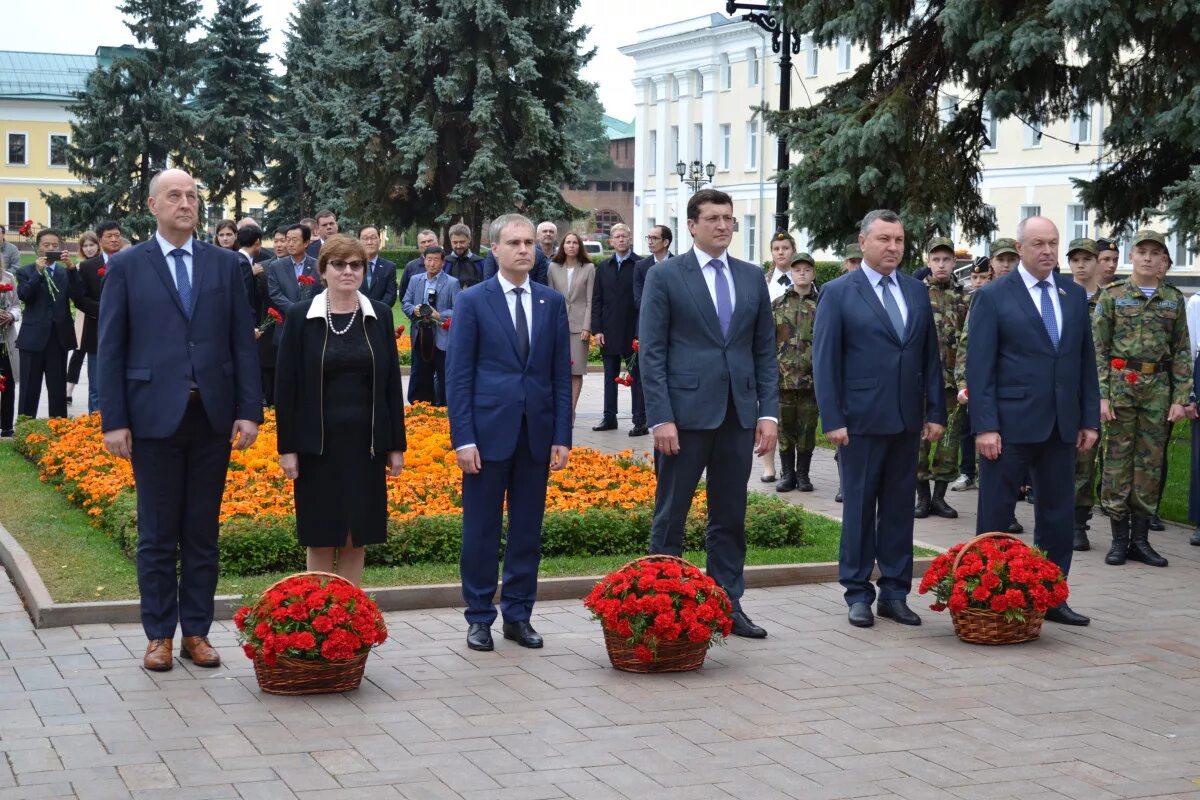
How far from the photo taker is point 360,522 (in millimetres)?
7184

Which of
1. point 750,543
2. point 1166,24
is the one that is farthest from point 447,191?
point 750,543

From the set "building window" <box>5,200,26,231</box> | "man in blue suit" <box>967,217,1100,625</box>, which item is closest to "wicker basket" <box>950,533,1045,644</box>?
"man in blue suit" <box>967,217,1100,625</box>

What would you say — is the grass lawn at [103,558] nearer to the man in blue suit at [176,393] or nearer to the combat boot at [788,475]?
the man in blue suit at [176,393]

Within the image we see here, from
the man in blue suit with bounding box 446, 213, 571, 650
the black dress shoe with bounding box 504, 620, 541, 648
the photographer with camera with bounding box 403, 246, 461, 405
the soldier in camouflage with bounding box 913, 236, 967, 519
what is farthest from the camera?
the photographer with camera with bounding box 403, 246, 461, 405

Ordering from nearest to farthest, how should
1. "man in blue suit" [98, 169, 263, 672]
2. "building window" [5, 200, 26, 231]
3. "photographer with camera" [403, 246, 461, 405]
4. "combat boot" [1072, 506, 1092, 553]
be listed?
"man in blue suit" [98, 169, 263, 672], "combat boot" [1072, 506, 1092, 553], "photographer with camera" [403, 246, 461, 405], "building window" [5, 200, 26, 231]

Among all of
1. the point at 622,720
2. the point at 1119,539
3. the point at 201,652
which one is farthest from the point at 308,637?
the point at 1119,539

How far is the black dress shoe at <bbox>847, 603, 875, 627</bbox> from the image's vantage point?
7.94m

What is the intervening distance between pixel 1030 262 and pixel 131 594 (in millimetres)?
4961

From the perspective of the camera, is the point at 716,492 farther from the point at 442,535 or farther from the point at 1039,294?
the point at 442,535

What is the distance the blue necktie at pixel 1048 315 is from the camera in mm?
8117

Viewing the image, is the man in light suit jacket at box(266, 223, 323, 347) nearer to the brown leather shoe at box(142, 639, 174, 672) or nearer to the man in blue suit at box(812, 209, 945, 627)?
the man in blue suit at box(812, 209, 945, 627)

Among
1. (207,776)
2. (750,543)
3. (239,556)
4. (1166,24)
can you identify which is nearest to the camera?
(207,776)

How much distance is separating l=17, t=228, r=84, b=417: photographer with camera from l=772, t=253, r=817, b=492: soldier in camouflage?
25.1 ft

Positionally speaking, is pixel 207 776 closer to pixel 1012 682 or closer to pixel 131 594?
pixel 131 594
